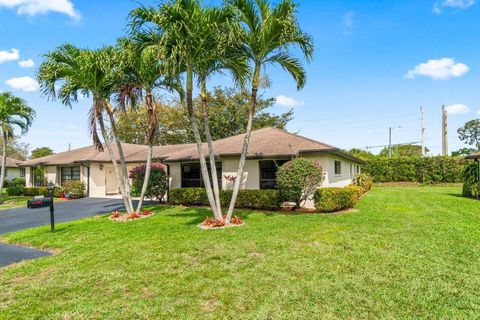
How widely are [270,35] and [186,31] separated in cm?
254

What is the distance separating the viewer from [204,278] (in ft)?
17.8

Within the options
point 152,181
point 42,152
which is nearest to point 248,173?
point 152,181

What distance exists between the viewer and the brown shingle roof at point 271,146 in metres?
13.6

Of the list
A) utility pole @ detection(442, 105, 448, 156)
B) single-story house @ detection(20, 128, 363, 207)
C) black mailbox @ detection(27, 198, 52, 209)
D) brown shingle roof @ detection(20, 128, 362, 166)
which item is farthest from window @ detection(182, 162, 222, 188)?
utility pole @ detection(442, 105, 448, 156)

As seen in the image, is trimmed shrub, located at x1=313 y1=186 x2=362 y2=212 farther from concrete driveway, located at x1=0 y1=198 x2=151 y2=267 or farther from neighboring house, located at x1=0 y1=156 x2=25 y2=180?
neighboring house, located at x1=0 y1=156 x2=25 y2=180

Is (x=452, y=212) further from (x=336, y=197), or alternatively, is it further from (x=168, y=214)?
(x=168, y=214)

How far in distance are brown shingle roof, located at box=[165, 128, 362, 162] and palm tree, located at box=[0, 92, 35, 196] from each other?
42.0 feet

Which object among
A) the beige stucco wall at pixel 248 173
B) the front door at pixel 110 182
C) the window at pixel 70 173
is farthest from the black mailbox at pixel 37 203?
the beige stucco wall at pixel 248 173

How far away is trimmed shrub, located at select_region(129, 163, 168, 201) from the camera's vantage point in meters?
16.2

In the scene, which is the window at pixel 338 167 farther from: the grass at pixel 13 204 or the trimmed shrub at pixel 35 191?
the trimmed shrub at pixel 35 191

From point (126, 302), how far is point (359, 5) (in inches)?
538

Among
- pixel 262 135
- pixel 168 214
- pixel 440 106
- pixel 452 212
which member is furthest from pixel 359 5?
pixel 440 106

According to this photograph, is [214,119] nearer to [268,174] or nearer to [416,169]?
[268,174]

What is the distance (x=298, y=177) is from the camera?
465 inches
